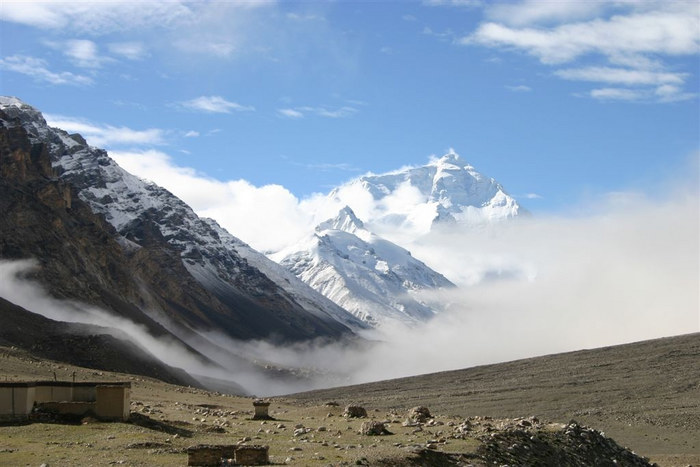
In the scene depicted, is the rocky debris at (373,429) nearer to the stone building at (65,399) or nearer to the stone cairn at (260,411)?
the stone building at (65,399)

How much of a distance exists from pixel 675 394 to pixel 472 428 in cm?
5537

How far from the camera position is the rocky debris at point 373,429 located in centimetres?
4234

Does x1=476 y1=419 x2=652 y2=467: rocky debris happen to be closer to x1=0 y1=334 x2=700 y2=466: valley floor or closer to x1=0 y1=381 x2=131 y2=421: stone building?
x1=0 y1=334 x2=700 y2=466: valley floor

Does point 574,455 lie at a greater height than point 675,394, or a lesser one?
lesser

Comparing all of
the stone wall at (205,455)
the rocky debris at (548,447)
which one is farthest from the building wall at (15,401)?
the rocky debris at (548,447)

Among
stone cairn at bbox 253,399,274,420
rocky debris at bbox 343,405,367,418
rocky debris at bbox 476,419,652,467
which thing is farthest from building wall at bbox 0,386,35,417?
rocky debris at bbox 343,405,367,418

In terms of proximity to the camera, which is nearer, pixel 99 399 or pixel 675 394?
pixel 99 399

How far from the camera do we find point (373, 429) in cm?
4253

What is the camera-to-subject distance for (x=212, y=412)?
56844 mm

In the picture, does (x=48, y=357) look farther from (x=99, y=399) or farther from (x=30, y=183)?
(x=30, y=183)

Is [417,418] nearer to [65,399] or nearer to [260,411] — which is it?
[260,411]

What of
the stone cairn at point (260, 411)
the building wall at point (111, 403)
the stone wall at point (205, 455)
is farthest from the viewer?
the stone cairn at point (260, 411)

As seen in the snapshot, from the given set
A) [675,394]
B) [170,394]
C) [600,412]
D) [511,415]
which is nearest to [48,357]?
[170,394]

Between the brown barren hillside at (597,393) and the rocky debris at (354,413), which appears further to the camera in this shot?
the brown barren hillside at (597,393)
